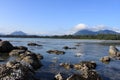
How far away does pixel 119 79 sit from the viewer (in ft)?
92.0

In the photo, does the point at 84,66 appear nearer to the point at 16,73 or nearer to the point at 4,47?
the point at 16,73

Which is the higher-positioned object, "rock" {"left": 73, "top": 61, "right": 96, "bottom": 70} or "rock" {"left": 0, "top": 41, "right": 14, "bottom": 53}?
"rock" {"left": 0, "top": 41, "right": 14, "bottom": 53}

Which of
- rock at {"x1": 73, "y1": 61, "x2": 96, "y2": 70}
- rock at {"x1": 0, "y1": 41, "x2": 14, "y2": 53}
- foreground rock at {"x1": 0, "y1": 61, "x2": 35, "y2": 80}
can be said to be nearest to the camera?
foreground rock at {"x1": 0, "y1": 61, "x2": 35, "y2": 80}

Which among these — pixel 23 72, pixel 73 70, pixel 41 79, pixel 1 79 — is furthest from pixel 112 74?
pixel 1 79

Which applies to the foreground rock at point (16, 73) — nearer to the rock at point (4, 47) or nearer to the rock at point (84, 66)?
the rock at point (84, 66)

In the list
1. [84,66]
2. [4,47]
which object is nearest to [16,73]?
[84,66]

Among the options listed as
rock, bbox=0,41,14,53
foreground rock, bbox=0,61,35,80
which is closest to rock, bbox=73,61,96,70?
foreground rock, bbox=0,61,35,80

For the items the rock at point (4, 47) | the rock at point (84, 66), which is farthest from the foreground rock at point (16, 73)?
the rock at point (4, 47)

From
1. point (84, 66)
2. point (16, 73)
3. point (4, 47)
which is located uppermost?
point (4, 47)

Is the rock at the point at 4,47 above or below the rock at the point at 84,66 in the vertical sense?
above

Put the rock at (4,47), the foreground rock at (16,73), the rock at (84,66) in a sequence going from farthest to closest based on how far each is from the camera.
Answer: the rock at (4,47) → the rock at (84,66) → the foreground rock at (16,73)

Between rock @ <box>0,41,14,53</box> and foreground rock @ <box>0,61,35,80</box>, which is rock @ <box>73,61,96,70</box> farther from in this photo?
rock @ <box>0,41,14,53</box>

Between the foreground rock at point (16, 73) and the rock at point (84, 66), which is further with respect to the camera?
the rock at point (84, 66)

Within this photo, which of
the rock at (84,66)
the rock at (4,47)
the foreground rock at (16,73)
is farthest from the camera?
the rock at (4,47)
